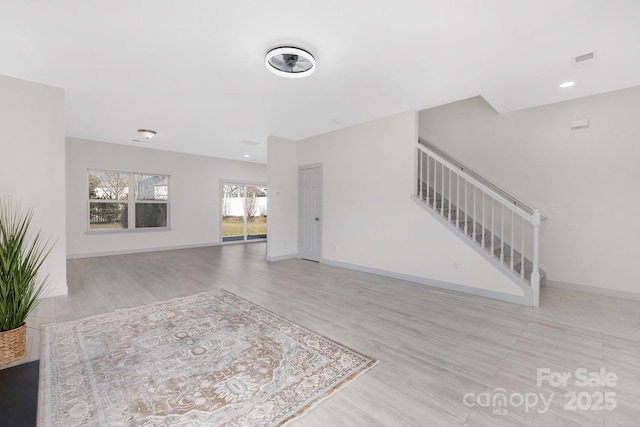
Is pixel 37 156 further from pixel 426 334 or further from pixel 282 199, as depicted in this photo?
pixel 426 334

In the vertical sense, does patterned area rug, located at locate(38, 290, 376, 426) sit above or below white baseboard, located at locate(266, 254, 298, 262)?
below

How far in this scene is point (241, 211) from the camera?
9453 millimetres

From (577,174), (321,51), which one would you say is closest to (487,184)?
(577,174)

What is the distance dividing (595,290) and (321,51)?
16.0 feet

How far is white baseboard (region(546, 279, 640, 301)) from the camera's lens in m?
3.65

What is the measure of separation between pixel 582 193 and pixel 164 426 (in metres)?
Answer: 5.48

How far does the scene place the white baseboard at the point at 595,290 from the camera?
365cm

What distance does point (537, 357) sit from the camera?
2195mm

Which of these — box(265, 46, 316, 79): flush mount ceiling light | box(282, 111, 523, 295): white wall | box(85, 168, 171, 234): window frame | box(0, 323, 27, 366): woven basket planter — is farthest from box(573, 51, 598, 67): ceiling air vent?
box(85, 168, 171, 234): window frame

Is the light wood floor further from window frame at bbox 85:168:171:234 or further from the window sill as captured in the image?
window frame at bbox 85:168:171:234

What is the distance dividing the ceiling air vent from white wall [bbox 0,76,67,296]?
6225mm

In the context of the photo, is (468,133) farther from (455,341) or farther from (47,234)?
(47,234)

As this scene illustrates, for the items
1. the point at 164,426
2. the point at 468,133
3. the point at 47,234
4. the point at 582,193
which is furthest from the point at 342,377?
the point at 468,133

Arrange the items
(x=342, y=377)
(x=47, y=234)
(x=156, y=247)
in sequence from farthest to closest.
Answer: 1. (x=156, y=247)
2. (x=47, y=234)
3. (x=342, y=377)
